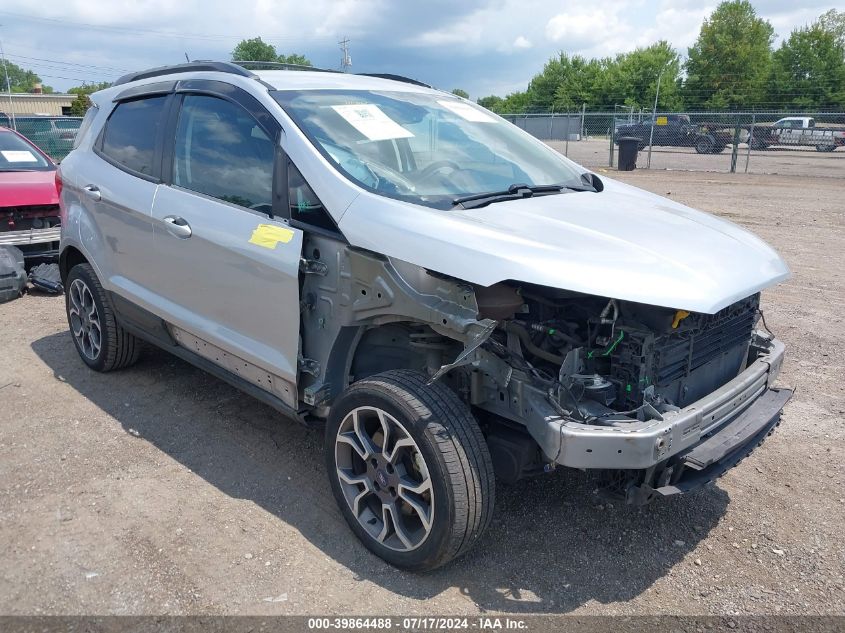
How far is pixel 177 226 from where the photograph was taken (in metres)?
3.76

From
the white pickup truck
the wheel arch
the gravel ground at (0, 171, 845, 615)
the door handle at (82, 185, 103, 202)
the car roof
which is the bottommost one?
the gravel ground at (0, 171, 845, 615)

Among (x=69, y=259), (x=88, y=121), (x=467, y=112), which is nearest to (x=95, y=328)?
(x=69, y=259)

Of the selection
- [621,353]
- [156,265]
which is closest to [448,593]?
[621,353]

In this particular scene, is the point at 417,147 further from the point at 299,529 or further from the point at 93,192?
the point at 93,192

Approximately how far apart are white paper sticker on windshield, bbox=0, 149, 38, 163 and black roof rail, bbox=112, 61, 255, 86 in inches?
157

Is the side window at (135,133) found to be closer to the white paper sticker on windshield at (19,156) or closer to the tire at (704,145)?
the white paper sticker on windshield at (19,156)

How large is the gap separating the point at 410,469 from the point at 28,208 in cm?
653

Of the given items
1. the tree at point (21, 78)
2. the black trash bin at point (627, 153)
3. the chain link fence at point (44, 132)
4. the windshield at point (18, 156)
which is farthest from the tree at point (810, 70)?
the tree at point (21, 78)

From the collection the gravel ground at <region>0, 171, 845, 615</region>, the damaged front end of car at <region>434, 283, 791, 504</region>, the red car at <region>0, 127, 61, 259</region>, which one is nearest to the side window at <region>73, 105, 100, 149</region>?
the gravel ground at <region>0, 171, 845, 615</region>

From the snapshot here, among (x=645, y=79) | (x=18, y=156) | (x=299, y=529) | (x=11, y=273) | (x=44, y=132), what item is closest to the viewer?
(x=299, y=529)

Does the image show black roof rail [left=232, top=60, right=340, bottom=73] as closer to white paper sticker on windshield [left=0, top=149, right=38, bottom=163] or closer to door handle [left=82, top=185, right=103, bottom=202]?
door handle [left=82, top=185, right=103, bottom=202]

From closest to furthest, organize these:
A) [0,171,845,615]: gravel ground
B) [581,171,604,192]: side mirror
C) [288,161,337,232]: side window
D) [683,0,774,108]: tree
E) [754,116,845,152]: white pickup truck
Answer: [0,171,845,615]: gravel ground < [288,161,337,232]: side window < [581,171,604,192]: side mirror < [754,116,845,152]: white pickup truck < [683,0,774,108]: tree

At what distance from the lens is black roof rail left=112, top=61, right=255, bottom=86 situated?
3.77 metres

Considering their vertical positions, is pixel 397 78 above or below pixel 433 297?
above
